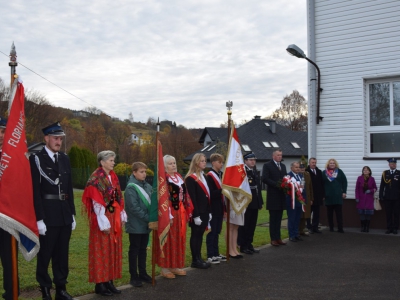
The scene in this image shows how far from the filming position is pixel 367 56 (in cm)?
1301

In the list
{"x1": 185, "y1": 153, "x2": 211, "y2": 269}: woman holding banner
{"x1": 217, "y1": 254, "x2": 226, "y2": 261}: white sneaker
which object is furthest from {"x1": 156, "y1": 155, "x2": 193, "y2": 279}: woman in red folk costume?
{"x1": 217, "y1": 254, "x2": 226, "y2": 261}: white sneaker

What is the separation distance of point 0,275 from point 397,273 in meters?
6.12

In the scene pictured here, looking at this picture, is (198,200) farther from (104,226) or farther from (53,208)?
(53,208)

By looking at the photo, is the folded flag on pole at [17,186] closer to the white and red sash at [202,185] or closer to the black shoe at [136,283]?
the black shoe at [136,283]

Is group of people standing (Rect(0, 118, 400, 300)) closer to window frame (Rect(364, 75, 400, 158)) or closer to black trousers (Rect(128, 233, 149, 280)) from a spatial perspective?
black trousers (Rect(128, 233, 149, 280))

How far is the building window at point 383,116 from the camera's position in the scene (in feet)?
42.4

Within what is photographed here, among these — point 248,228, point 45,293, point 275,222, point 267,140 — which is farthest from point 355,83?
point 267,140

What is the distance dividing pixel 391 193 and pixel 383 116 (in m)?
2.32

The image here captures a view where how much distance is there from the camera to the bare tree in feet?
225

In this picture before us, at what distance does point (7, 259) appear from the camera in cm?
561

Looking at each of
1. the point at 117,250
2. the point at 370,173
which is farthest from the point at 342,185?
the point at 117,250

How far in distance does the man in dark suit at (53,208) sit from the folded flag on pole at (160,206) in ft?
3.96

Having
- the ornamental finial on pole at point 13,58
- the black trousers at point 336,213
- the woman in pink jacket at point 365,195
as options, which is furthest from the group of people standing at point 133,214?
the woman in pink jacket at point 365,195

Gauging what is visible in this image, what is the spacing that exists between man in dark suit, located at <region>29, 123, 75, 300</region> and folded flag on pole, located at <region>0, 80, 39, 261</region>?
0.47 meters
